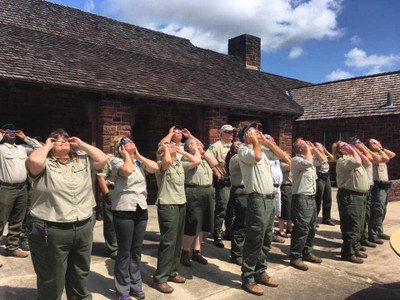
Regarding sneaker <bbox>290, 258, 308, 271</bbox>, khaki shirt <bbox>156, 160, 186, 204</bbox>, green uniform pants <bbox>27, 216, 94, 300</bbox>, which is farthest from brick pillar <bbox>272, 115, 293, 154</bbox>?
green uniform pants <bbox>27, 216, 94, 300</bbox>

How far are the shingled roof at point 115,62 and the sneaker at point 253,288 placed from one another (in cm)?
532

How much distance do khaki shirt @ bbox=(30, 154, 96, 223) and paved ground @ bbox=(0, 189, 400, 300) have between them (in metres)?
1.37

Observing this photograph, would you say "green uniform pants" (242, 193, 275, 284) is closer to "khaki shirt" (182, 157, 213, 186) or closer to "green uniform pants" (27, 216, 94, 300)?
"khaki shirt" (182, 157, 213, 186)

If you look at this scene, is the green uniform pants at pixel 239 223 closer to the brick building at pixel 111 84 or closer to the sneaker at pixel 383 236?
the sneaker at pixel 383 236

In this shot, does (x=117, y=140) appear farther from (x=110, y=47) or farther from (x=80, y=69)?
(x=110, y=47)

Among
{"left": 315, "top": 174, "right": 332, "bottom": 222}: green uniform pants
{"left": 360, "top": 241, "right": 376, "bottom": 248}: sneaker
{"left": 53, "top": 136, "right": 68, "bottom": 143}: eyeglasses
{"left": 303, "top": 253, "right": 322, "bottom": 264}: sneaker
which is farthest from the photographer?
{"left": 315, "top": 174, "right": 332, "bottom": 222}: green uniform pants

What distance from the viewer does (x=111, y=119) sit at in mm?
8242

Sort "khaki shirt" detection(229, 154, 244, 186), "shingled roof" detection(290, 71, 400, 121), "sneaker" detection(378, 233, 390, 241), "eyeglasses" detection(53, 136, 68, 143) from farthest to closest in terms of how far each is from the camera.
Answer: "shingled roof" detection(290, 71, 400, 121)
"sneaker" detection(378, 233, 390, 241)
"khaki shirt" detection(229, 154, 244, 186)
"eyeglasses" detection(53, 136, 68, 143)

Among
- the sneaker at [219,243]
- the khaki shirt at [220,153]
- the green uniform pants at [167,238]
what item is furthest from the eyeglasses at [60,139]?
the sneaker at [219,243]

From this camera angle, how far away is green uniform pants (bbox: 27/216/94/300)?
3.07 m

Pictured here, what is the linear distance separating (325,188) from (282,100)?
6333 mm

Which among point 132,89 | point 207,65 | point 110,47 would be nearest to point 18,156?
point 132,89

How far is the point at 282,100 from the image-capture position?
13484mm

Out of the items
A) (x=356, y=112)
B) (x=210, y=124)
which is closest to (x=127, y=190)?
(x=210, y=124)
